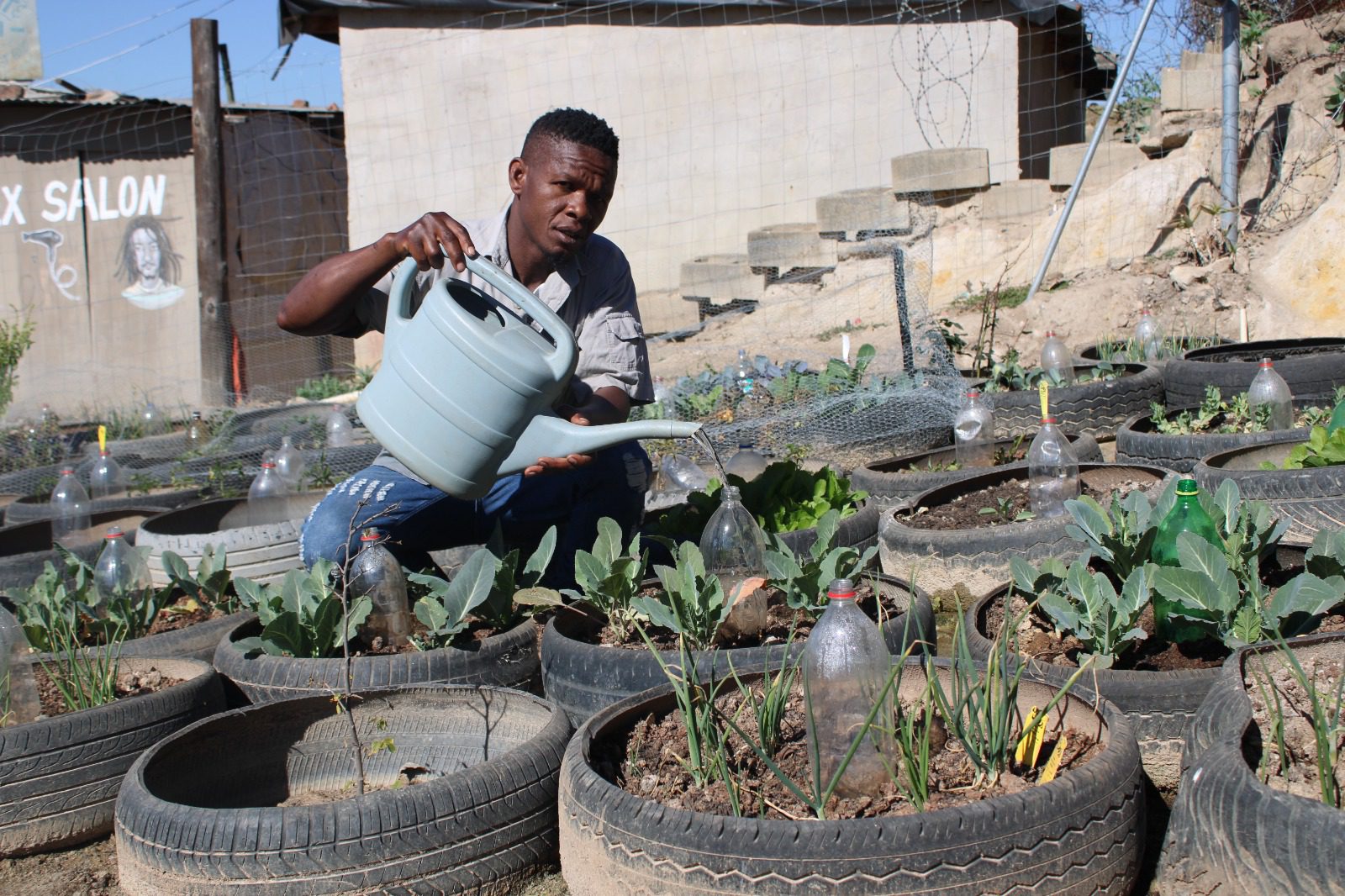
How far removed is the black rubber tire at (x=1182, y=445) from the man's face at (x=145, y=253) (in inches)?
468

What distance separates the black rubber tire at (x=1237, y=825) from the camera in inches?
59.2

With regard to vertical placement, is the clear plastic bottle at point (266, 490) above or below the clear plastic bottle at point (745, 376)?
below

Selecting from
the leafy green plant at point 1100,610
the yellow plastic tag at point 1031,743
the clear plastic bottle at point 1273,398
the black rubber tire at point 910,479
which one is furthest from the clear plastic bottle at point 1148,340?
the yellow plastic tag at point 1031,743

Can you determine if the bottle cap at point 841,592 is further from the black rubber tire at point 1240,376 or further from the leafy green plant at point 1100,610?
the black rubber tire at point 1240,376

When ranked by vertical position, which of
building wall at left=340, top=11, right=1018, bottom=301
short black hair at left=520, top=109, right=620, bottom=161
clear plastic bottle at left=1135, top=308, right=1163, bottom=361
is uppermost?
building wall at left=340, top=11, right=1018, bottom=301

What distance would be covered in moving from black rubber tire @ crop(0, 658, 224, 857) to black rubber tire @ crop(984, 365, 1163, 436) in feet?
12.6

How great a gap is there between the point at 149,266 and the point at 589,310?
11559 mm

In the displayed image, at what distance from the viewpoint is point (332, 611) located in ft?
9.22

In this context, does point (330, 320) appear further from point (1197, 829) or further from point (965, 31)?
point (965, 31)

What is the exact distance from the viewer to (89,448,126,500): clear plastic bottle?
18.9 ft

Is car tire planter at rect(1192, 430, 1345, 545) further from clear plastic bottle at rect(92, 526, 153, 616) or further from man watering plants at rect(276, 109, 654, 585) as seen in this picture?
clear plastic bottle at rect(92, 526, 153, 616)

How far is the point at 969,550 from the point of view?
11.1 ft

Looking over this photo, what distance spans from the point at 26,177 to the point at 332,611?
13040mm

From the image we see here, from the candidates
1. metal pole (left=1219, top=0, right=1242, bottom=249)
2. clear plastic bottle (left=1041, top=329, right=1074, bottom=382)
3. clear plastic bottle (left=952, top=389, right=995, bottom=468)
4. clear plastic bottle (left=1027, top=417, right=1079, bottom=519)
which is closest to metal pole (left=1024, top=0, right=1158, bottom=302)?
metal pole (left=1219, top=0, right=1242, bottom=249)
